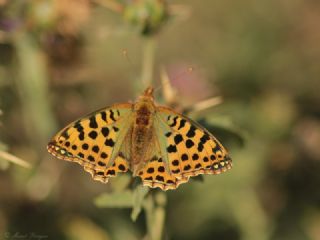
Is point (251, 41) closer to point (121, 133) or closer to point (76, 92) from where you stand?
point (76, 92)

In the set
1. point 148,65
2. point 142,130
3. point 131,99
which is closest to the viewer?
point 142,130

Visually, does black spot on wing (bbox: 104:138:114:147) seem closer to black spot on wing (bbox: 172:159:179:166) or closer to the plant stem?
black spot on wing (bbox: 172:159:179:166)

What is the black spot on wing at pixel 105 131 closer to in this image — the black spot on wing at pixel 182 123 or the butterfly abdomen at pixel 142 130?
the butterfly abdomen at pixel 142 130

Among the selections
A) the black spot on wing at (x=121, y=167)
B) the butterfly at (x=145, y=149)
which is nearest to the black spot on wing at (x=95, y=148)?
the butterfly at (x=145, y=149)

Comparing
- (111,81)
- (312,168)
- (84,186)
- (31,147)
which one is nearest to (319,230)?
(312,168)

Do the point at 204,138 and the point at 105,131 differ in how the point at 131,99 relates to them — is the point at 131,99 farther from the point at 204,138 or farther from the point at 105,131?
the point at 204,138

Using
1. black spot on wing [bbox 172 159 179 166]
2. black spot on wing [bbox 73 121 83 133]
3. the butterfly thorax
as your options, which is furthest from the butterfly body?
black spot on wing [bbox 73 121 83 133]

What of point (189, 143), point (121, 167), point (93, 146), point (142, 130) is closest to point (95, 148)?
point (93, 146)
